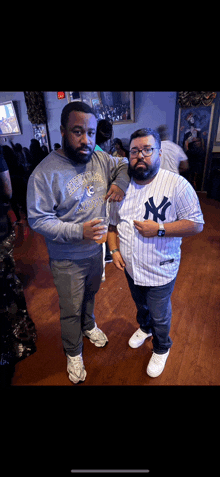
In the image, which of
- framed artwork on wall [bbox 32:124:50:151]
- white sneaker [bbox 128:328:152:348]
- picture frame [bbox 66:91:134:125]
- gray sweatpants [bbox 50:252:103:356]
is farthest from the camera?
framed artwork on wall [bbox 32:124:50:151]

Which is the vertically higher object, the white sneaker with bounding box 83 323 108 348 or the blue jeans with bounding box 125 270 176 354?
the blue jeans with bounding box 125 270 176 354

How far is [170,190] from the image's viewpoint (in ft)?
4.48

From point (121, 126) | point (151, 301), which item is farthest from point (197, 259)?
point (121, 126)

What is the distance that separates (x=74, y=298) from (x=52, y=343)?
799 millimetres

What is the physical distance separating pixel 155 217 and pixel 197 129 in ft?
19.3

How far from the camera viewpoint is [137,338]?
2018 mm

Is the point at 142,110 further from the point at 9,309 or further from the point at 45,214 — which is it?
the point at 9,309

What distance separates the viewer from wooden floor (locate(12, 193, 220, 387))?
178 cm

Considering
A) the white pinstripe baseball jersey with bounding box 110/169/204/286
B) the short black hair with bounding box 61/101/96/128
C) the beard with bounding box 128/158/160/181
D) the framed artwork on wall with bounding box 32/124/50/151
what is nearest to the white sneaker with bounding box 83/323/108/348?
the white pinstripe baseball jersey with bounding box 110/169/204/286

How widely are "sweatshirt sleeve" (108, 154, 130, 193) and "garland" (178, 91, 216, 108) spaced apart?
213 inches

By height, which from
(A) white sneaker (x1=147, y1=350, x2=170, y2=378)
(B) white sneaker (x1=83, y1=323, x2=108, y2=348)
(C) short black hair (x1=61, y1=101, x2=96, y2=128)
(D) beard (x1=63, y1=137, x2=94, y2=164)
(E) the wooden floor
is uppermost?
(C) short black hair (x1=61, y1=101, x2=96, y2=128)

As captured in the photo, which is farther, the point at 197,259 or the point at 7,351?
the point at 197,259

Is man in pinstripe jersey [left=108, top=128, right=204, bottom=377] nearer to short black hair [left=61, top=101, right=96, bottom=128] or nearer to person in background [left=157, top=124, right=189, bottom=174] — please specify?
short black hair [left=61, top=101, right=96, bottom=128]

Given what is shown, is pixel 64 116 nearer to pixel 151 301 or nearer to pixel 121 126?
pixel 151 301
